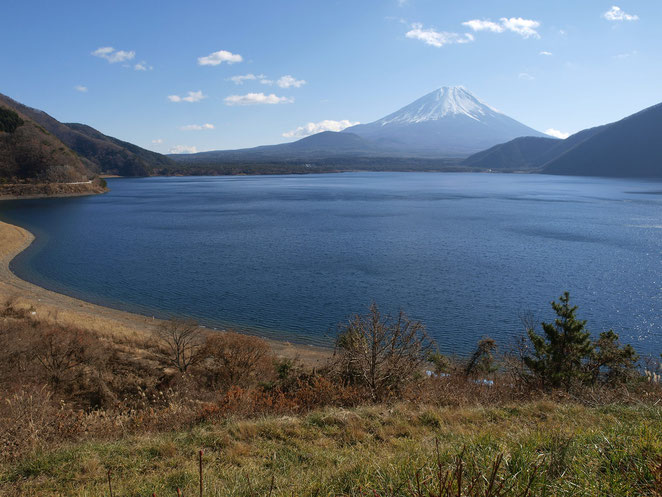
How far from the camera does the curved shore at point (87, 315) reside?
14906 mm

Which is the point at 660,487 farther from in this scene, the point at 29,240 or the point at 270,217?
the point at 270,217

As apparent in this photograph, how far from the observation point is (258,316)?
62.0ft

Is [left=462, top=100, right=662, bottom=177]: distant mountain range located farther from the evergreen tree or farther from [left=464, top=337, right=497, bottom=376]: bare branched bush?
the evergreen tree

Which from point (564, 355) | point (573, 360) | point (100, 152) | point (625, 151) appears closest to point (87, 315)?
point (564, 355)

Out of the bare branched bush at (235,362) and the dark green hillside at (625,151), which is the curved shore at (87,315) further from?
the dark green hillside at (625,151)

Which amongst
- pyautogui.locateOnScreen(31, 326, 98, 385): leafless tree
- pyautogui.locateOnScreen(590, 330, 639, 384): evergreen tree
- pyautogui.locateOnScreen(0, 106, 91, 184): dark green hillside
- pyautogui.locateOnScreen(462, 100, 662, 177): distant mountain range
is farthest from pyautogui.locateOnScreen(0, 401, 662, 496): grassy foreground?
pyautogui.locateOnScreen(462, 100, 662, 177): distant mountain range

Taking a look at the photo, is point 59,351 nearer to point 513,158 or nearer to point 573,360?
point 573,360

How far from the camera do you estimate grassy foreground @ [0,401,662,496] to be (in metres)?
2.63

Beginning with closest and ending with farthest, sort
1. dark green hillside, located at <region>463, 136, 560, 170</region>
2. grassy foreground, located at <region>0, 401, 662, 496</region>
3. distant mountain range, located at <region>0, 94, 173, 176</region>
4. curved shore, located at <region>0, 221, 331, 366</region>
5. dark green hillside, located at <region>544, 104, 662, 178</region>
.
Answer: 1. grassy foreground, located at <region>0, 401, 662, 496</region>
2. curved shore, located at <region>0, 221, 331, 366</region>
3. dark green hillside, located at <region>544, 104, 662, 178</region>
4. distant mountain range, located at <region>0, 94, 173, 176</region>
5. dark green hillside, located at <region>463, 136, 560, 170</region>

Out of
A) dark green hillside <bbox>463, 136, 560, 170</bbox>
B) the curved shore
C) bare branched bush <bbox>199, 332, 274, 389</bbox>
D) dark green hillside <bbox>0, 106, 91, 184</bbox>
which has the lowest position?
the curved shore

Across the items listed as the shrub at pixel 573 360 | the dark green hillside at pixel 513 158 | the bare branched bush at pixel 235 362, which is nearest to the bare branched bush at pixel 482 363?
the shrub at pixel 573 360

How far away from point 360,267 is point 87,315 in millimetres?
15216

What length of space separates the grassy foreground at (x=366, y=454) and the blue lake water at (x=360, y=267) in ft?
36.0

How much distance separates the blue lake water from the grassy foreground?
1099 centimetres
